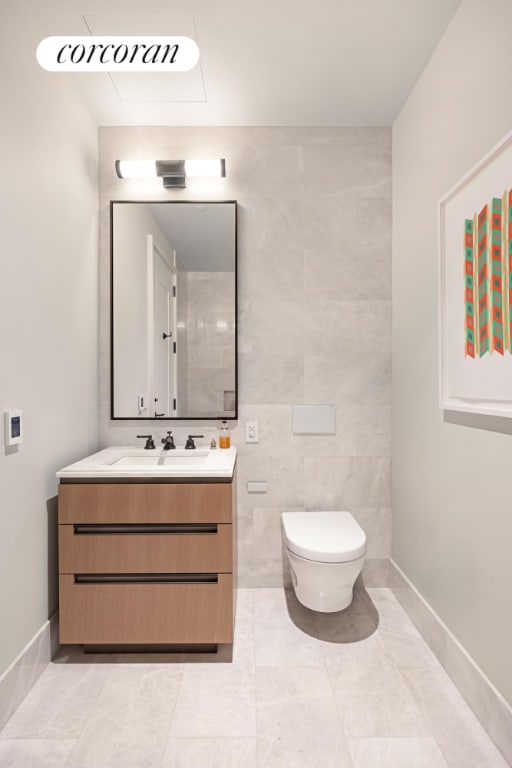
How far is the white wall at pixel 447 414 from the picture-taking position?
4.66 feet

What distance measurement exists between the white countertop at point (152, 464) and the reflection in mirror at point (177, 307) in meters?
0.21

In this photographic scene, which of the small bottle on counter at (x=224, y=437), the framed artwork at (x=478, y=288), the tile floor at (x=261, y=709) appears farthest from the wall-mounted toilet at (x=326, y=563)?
the framed artwork at (x=478, y=288)

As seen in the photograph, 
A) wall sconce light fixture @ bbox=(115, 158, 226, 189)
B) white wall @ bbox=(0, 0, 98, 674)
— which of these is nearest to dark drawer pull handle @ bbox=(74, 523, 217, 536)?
white wall @ bbox=(0, 0, 98, 674)

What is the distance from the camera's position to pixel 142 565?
1.84 m

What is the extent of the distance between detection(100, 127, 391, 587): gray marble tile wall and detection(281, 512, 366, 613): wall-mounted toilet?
0.45 meters

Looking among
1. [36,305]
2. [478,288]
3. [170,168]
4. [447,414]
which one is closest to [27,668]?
[36,305]

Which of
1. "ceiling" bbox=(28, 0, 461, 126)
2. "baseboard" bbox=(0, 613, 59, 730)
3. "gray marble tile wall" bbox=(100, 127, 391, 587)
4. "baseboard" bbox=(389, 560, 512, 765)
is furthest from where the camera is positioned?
"gray marble tile wall" bbox=(100, 127, 391, 587)

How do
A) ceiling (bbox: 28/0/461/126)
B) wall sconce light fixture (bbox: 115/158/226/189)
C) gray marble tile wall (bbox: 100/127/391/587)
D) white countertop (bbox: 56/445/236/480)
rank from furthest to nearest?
gray marble tile wall (bbox: 100/127/391/587) → wall sconce light fixture (bbox: 115/158/226/189) → white countertop (bbox: 56/445/236/480) → ceiling (bbox: 28/0/461/126)

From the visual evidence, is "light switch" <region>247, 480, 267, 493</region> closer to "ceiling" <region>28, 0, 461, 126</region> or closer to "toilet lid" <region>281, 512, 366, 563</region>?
"toilet lid" <region>281, 512, 366, 563</region>

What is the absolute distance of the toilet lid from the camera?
1855mm

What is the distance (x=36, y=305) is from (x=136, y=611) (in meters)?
1.28

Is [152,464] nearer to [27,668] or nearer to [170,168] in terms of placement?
[27,668]

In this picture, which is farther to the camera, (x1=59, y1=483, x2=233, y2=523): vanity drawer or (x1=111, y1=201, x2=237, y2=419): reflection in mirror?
(x1=111, y1=201, x2=237, y2=419): reflection in mirror

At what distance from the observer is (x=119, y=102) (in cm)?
224
